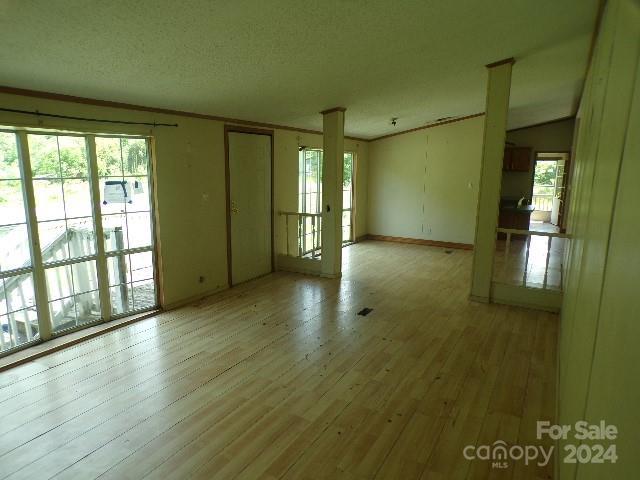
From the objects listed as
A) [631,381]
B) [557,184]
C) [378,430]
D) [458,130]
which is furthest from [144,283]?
[557,184]

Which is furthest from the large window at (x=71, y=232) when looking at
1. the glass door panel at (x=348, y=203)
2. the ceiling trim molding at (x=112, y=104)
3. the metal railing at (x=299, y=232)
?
the glass door panel at (x=348, y=203)

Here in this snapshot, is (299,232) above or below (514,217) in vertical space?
below

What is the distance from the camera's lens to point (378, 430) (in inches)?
93.5

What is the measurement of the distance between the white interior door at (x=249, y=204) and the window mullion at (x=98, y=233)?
1764 millimetres

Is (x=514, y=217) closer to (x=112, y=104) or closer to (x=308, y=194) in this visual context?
(x=308, y=194)

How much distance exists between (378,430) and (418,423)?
27 centimetres

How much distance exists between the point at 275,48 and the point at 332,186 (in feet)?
8.82

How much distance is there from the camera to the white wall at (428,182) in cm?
775

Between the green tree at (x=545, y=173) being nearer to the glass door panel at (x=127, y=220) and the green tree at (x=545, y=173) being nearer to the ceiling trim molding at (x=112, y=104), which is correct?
the ceiling trim molding at (x=112, y=104)

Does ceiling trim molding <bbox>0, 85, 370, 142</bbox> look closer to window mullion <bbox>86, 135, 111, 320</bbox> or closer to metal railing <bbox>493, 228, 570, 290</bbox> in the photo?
window mullion <bbox>86, 135, 111, 320</bbox>

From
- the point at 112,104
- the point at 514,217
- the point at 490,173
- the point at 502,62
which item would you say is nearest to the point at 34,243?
the point at 112,104

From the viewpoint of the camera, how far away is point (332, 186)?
17.9 ft

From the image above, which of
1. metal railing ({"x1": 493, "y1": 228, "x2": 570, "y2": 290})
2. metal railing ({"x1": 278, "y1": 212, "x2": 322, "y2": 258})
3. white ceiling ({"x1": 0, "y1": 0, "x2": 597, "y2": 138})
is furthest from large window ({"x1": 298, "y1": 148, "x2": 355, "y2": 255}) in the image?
metal railing ({"x1": 493, "y1": 228, "x2": 570, "y2": 290})

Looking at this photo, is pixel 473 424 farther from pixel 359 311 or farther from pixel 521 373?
pixel 359 311
